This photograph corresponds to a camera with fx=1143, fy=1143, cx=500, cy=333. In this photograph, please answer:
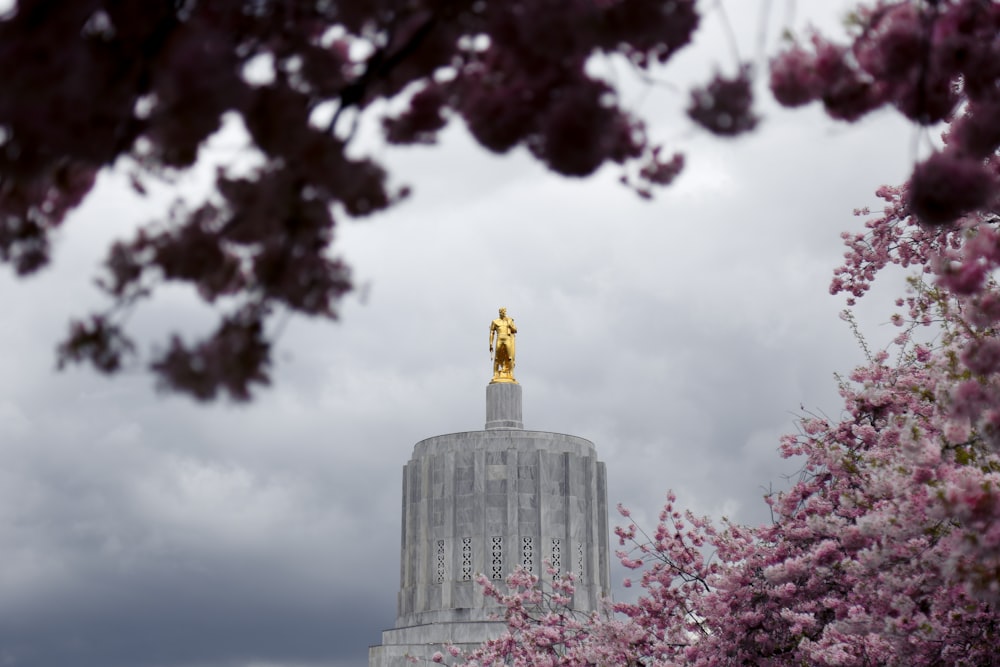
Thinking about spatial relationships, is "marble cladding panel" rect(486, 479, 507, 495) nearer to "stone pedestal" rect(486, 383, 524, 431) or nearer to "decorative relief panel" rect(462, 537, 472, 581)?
"decorative relief panel" rect(462, 537, 472, 581)

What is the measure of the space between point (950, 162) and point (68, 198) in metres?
3.71

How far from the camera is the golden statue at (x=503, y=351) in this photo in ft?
113

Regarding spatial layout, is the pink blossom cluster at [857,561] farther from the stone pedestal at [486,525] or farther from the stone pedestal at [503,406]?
the stone pedestal at [503,406]

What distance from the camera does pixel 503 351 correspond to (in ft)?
113

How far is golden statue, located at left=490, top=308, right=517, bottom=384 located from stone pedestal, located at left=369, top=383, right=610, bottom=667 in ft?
1.37

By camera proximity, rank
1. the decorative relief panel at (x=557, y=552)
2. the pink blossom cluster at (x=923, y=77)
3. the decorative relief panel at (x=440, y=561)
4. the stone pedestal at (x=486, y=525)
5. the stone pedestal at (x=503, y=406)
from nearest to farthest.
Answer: the pink blossom cluster at (x=923, y=77)
the stone pedestal at (x=486, y=525)
the decorative relief panel at (x=557, y=552)
the decorative relief panel at (x=440, y=561)
the stone pedestal at (x=503, y=406)

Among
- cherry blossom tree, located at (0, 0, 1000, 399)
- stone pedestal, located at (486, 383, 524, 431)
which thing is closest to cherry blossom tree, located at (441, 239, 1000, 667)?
cherry blossom tree, located at (0, 0, 1000, 399)

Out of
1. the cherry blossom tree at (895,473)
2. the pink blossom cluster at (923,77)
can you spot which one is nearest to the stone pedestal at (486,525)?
the cherry blossom tree at (895,473)

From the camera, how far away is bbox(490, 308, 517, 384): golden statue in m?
34.4

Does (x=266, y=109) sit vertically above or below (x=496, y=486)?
below

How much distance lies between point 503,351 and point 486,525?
5.40m

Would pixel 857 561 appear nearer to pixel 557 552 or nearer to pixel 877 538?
pixel 877 538

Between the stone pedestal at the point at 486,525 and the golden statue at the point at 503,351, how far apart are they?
0.42 metres

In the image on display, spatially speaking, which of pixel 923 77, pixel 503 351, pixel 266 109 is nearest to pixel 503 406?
pixel 503 351
